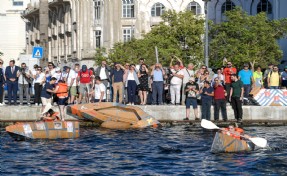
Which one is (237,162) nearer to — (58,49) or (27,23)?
(58,49)

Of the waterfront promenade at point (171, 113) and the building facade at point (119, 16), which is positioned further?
the building facade at point (119, 16)

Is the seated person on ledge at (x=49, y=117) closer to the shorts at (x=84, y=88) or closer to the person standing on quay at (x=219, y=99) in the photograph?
the shorts at (x=84, y=88)

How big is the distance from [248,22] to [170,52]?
767 centimetres

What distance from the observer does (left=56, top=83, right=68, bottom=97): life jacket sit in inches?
1519

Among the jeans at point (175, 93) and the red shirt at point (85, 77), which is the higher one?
the red shirt at point (85, 77)

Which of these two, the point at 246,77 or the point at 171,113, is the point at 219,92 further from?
the point at 171,113

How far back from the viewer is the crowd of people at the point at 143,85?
39.0 m

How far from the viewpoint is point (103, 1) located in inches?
3967

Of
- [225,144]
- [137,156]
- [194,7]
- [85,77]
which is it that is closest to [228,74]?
[85,77]

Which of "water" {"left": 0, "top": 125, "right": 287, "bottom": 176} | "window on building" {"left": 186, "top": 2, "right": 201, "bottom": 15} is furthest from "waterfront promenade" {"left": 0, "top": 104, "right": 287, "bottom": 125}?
"window on building" {"left": 186, "top": 2, "right": 201, "bottom": 15}

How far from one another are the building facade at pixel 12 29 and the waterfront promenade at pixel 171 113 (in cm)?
9522

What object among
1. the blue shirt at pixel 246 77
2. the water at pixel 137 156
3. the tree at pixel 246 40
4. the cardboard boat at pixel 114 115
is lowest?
the water at pixel 137 156

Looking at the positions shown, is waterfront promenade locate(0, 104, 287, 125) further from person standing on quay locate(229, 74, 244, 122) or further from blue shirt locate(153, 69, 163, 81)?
blue shirt locate(153, 69, 163, 81)

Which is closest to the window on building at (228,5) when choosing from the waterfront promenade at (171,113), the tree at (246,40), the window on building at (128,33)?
the window on building at (128,33)
